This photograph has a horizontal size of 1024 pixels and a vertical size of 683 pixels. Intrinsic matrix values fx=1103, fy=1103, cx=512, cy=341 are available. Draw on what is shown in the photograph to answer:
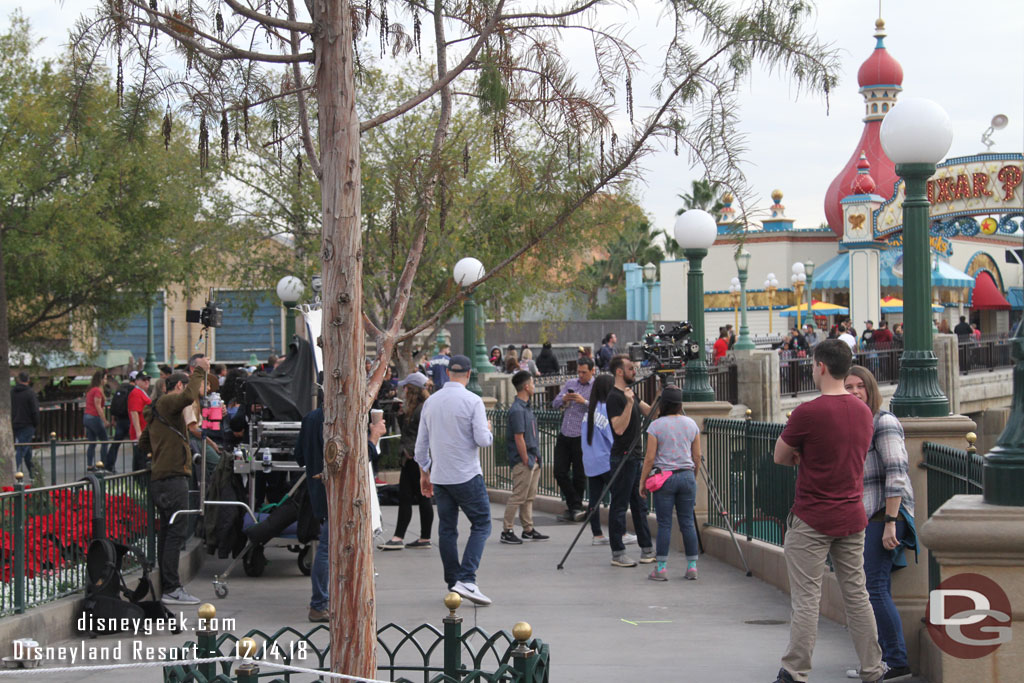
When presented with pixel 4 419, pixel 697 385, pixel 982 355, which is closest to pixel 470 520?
pixel 697 385

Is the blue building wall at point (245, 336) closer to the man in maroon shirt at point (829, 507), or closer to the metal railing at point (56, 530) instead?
the metal railing at point (56, 530)

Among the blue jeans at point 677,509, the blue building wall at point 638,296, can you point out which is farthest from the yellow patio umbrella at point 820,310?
the blue jeans at point 677,509

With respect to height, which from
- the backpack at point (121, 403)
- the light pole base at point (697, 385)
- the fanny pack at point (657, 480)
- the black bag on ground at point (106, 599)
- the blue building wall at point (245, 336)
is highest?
the blue building wall at point (245, 336)

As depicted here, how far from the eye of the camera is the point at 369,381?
4.24m

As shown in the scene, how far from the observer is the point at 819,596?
5758 millimetres

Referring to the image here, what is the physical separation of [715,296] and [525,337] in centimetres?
845

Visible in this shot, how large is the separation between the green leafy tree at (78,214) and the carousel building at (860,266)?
1583 cm

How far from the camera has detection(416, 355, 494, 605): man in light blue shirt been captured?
8.23 metres

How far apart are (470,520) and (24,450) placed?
10062 millimetres

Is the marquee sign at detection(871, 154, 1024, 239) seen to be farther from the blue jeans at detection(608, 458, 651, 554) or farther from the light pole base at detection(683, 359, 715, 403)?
the blue jeans at detection(608, 458, 651, 554)

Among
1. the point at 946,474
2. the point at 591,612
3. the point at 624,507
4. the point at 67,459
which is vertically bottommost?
the point at 591,612

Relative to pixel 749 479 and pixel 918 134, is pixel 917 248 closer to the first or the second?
pixel 918 134

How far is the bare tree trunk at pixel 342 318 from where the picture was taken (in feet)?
12.8

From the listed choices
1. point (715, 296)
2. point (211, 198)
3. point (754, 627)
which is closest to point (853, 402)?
point (754, 627)
